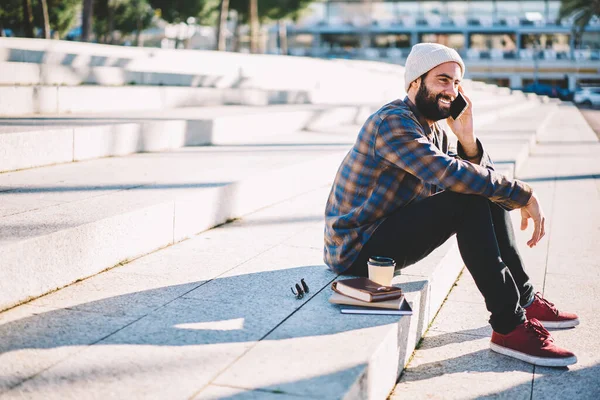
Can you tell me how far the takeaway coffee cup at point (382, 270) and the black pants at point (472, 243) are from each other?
0.19 metres

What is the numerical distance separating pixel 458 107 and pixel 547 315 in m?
1.19

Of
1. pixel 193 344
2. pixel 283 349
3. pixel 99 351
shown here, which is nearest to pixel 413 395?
pixel 283 349

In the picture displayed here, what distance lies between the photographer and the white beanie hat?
335 centimetres

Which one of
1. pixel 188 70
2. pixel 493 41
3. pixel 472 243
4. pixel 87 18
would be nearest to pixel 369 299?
pixel 472 243

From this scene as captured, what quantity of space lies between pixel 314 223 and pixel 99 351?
108 inches

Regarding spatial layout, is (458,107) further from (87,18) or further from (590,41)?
(590,41)

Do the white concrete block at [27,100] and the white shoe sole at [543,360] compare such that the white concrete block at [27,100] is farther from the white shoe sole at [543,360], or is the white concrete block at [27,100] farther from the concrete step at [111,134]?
the white shoe sole at [543,360]

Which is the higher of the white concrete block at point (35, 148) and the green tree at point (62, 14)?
the green tree at point (62, 14)

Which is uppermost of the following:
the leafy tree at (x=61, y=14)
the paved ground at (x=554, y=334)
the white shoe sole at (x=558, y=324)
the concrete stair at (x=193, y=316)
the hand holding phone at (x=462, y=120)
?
the leafy tree at (x=61, y=14)

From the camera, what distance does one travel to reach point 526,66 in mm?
79125

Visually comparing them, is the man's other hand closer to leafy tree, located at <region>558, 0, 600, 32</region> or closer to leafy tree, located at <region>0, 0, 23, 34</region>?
leafy tree, located at <region>0, 0, 23, 34</region>

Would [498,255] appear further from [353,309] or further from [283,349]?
[283,349]

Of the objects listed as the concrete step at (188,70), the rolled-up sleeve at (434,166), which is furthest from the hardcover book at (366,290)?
the concrete step at (188,70)

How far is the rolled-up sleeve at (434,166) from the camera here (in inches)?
125
